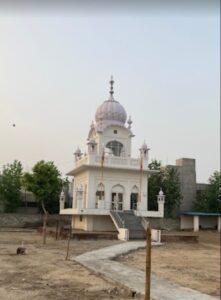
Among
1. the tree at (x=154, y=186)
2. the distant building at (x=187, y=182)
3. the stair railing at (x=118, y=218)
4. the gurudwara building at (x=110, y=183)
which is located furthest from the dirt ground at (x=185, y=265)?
the distant building at (x=187, y=182)

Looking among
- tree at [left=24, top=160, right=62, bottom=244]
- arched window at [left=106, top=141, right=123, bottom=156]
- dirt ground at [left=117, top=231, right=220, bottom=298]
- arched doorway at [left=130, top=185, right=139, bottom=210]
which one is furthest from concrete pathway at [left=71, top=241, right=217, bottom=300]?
tree at [left=24, top=160, right=62, bottom=244]

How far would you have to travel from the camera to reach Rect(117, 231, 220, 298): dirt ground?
1409cm

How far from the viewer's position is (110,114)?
41.9 meters

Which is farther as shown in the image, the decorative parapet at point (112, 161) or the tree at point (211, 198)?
the tree at point (211, 198)

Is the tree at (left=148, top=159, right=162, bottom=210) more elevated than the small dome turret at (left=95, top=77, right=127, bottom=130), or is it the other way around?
the small dome turret at (left=95, top=77, right=127, bottom=130)

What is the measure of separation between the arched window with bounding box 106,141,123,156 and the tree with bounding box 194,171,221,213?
13.8 metres

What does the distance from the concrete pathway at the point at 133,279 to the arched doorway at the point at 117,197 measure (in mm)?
17341

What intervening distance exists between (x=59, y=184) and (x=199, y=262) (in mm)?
28538

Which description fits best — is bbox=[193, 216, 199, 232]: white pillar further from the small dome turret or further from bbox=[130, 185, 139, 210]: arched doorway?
the small dome turret

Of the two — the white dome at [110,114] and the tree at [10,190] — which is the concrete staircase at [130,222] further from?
the tree at [10,190]

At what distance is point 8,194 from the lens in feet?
151

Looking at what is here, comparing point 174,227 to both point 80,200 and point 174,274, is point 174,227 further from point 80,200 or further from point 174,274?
point 174,274

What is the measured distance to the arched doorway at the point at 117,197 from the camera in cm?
3719

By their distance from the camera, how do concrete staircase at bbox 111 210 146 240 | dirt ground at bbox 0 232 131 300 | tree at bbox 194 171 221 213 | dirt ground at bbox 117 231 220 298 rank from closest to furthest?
dirt ground at bbox 0 232 131 300
dirt ground at bbox 117 231 220 298
concrete staircase at bbox 111 210 146 240
tree at bbox 194 171 221 213
